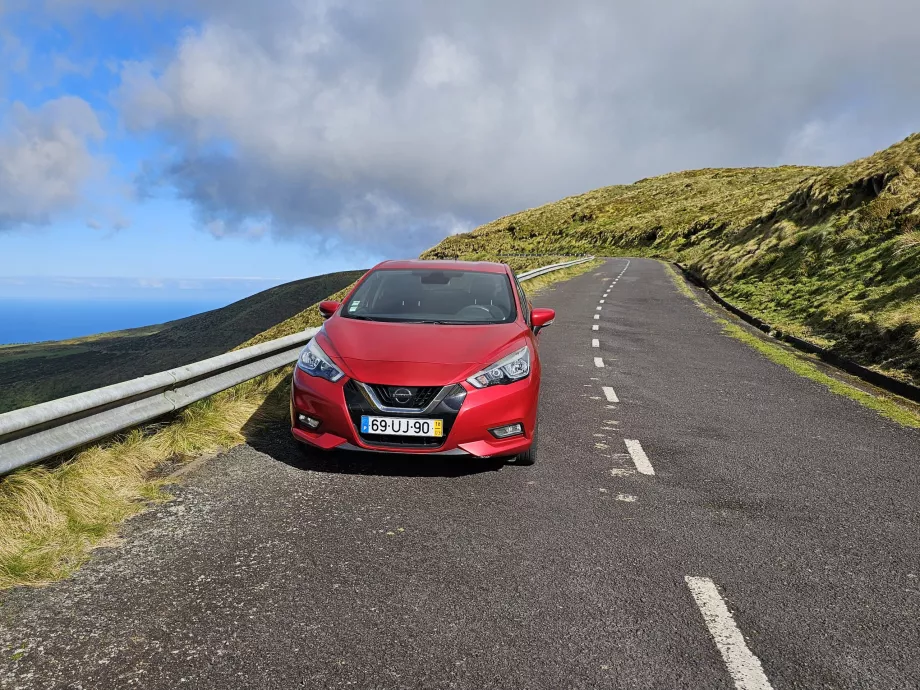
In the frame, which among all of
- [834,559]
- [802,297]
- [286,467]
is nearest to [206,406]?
[286,467]

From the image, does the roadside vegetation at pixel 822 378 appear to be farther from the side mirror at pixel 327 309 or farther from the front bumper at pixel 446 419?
the side mirror at pixel 327 309

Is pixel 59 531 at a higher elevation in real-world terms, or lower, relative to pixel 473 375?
lower

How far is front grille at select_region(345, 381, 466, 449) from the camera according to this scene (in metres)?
4.43

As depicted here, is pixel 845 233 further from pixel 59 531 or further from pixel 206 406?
pixel 59 531

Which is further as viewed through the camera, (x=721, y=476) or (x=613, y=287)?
(x=613, y=287)

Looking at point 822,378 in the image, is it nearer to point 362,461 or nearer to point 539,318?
point 539,318

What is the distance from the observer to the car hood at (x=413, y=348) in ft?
14.9

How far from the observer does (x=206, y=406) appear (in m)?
5.93

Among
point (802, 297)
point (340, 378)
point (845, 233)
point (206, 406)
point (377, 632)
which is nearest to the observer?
point (377, 632)

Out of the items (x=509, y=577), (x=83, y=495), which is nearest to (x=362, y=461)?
(x=83, y=495)

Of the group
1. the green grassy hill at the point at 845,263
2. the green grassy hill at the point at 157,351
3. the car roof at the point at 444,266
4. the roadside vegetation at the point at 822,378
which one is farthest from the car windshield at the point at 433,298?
the green grassy hill at the point at 157,351

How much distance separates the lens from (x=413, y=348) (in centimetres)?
488

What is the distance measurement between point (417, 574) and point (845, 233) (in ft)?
78.0

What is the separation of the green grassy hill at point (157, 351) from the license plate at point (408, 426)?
69.5 meters
